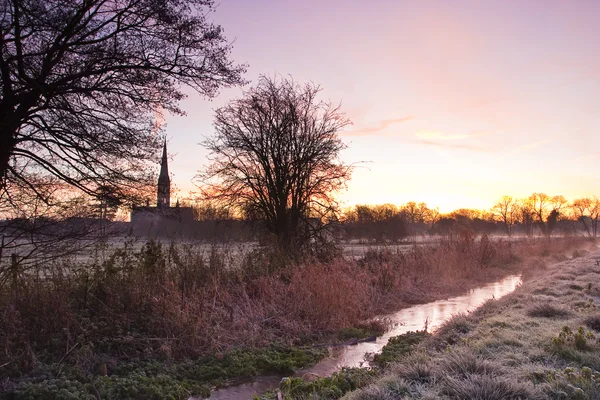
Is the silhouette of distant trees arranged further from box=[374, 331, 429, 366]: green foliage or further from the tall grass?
box=[374, 331, 429, 366]: green foliage

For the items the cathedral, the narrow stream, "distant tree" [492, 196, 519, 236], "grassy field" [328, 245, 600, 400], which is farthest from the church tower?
"distant tree" [492, 196, 519, 236]

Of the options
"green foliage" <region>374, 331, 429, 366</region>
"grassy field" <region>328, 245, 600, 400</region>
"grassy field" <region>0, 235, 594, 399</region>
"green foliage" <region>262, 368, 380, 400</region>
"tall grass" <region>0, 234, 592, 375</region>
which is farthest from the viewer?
"green foliage" <region>374, 331, 429, 366</region>

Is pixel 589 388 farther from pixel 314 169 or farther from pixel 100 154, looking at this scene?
pixel 314 169

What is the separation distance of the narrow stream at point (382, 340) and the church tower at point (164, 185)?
4.50 meters

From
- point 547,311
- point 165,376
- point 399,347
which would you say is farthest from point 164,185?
point 547,311

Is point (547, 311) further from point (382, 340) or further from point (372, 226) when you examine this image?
point (372, 226)

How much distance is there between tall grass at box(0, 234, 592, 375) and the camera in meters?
7.71

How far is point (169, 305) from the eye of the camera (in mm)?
9211

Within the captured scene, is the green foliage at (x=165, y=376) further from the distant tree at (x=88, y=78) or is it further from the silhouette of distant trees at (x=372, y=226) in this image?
the silhouette of distant trees at (x=372, y=226)

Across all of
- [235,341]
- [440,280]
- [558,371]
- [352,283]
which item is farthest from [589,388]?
[440,280]

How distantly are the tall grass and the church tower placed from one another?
116cm

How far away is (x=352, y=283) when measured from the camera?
47.5 feet

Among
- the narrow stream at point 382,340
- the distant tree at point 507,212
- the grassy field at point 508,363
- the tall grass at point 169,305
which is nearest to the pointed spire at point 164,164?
the tall grass at point 169,305

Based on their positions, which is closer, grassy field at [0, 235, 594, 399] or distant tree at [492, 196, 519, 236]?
grassy field at [0, 235, 594, 399]
